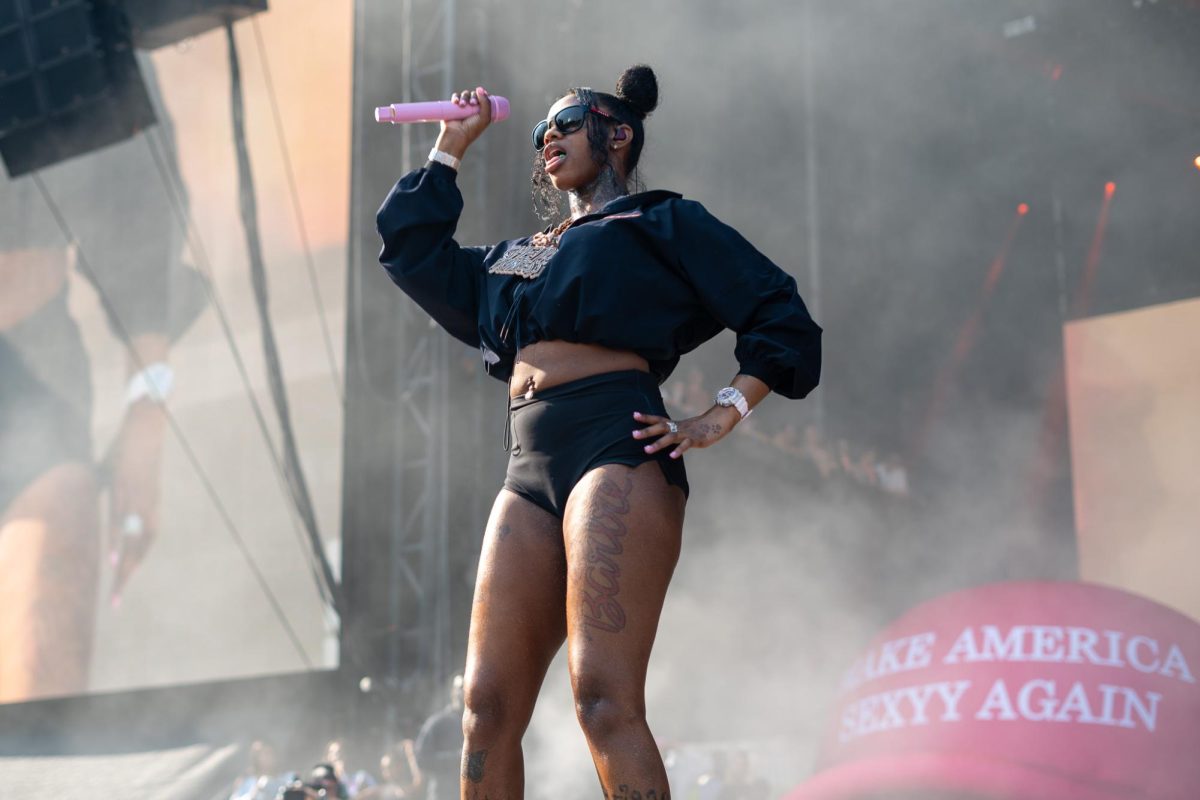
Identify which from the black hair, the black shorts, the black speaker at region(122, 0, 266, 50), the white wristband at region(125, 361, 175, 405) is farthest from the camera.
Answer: the white wristband at region(125, 361, 175, 405)

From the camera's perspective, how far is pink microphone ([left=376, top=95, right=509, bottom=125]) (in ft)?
6.70

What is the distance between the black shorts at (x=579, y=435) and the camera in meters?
1.92

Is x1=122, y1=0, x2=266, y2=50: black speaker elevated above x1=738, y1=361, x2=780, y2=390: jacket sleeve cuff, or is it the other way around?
x1=122, y1=0, x2=266, y2=50: black speaker

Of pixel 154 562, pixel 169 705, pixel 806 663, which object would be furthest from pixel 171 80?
pixel 806 663

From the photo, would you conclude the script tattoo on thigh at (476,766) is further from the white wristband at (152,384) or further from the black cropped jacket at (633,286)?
the white wristband at (152,384)

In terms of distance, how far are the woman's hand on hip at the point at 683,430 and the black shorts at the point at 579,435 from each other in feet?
0.09

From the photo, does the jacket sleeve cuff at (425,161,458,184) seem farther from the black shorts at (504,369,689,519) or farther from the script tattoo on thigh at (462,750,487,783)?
the script tattoo on thigh at (462,750,487,783)

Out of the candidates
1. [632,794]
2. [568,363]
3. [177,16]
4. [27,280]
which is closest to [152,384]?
[27,280]

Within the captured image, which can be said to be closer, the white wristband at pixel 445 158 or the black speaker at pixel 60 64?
the white wristband at pixel 445 158

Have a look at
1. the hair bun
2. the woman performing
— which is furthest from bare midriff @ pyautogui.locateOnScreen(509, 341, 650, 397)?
the hair bun

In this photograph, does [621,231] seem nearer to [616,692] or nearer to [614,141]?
[614,141]

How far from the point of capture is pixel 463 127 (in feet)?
6.99

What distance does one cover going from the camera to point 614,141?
2186 mm

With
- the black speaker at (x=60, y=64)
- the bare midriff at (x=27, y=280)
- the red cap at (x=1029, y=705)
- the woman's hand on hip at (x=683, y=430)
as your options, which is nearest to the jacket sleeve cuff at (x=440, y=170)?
the woman's hand on hip at (x=683, y=430)
